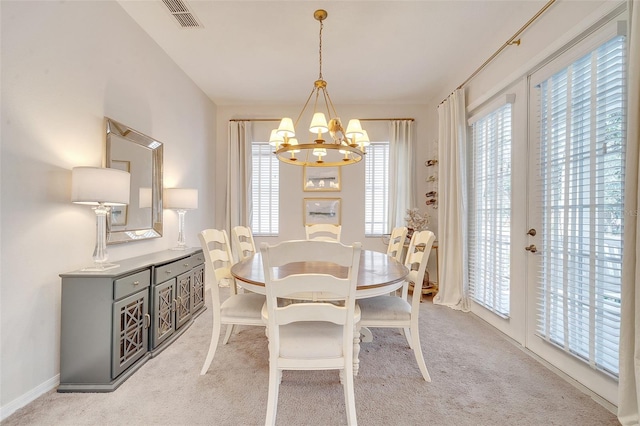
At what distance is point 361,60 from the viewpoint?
3.28 m

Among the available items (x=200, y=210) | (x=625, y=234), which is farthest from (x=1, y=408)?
(x=625, y=234)

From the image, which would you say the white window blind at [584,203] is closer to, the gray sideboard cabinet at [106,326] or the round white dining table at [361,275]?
the round white dining table at [361,275]

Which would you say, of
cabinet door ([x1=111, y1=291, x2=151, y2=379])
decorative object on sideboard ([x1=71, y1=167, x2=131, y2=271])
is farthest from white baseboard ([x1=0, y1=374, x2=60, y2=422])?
decorative object on sideboard ([x1=71, y1=167, x2=131, y2=271])

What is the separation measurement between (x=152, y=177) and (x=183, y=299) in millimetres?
1258

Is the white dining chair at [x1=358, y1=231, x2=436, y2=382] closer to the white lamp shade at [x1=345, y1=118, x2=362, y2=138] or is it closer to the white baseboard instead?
the white lamp shade at [x1=345, y1=118, x2=362, y2=138]

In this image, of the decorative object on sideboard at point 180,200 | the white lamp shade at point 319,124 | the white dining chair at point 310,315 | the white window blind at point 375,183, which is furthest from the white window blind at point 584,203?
the decorative object on sideboard at point 180,200

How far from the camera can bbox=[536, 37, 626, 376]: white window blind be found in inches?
65.8

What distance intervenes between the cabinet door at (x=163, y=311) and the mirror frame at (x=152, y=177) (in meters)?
0.55

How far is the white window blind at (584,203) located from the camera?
167 cm

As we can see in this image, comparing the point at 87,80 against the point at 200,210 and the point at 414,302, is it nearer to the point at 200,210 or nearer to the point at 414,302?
the point at 200,210

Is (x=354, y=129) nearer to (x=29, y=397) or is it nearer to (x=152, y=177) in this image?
(x=152, y=177)

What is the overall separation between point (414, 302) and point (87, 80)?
2855mm

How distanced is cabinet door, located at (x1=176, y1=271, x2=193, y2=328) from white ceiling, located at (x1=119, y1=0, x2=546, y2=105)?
235 cm

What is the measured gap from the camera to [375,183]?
4637 millimetres
